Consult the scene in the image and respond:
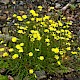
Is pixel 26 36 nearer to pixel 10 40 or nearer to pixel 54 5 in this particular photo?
pixel 10 40

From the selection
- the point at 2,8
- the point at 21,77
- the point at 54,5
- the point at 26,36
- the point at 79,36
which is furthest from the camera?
the point at 54,5

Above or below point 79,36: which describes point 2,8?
above

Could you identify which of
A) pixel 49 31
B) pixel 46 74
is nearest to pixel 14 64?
pixel 46 74

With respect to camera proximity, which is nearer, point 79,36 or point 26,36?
point 26,36

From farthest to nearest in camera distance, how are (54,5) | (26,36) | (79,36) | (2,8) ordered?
1. (54,5)
2. (2,8)
3. (79,36)
4. (26,36)

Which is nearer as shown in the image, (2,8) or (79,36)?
(79,36)

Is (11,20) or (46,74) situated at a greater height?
(11,20)

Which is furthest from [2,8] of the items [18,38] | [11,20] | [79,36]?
[79,36]

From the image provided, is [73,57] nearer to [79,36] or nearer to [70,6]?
[79,36]

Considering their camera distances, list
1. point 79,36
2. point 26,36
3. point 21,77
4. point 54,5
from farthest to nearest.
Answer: point 54,5 → point 79,36 → point 26,36 → point 21,77
